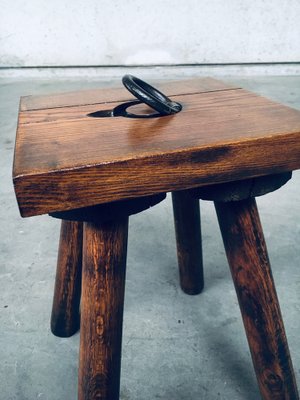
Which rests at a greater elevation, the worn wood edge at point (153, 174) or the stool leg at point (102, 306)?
the worn wood edge at point (153, 174)

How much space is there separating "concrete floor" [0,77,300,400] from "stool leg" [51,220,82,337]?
4cm

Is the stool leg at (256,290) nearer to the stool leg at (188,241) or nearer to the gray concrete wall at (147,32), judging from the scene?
the stool leg at (188,241)

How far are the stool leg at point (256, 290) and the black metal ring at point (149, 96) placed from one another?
0.21 metres

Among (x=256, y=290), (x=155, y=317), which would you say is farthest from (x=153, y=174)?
(x=155, y=317)

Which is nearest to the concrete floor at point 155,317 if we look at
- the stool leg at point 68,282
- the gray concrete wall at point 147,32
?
the stool leg at point 68,282

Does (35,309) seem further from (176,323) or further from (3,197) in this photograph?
(3,197)

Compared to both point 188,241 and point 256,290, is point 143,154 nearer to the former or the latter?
point 256,290

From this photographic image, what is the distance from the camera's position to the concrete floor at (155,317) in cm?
94

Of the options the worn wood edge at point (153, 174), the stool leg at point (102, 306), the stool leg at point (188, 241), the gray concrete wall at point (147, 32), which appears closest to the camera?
the worn wood edge at point (153, 174)

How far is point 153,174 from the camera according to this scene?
0.59 m

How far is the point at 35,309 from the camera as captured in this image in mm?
1180

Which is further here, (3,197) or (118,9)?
(118,9)

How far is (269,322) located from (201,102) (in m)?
0.47

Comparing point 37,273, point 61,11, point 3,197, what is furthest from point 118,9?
point 37,273
